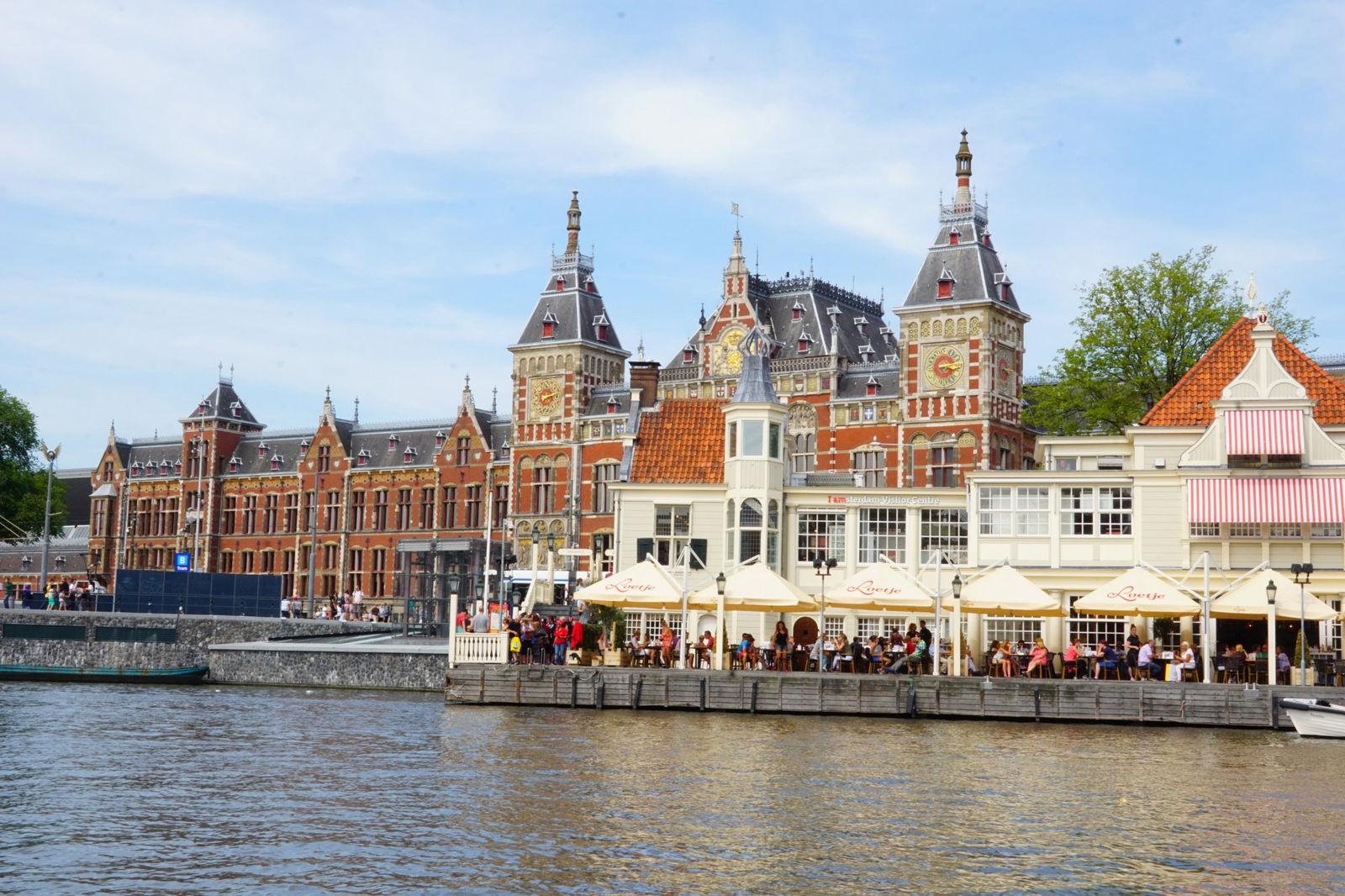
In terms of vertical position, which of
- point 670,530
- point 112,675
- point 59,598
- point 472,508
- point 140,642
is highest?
point 472,508

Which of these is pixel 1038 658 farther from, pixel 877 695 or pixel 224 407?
pixel 224 407

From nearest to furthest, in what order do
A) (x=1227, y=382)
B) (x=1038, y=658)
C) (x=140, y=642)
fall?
(x=1038, y=658)
(x=1227, y=382)
(x=140, y=642)

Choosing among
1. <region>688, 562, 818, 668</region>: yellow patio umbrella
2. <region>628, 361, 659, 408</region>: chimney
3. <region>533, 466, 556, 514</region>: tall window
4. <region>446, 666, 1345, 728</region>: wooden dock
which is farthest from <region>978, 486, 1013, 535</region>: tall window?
<region>533, 466, 556, 514</region>: tall window

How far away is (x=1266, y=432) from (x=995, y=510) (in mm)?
7745

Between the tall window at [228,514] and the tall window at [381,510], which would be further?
the tall window at [228,514]

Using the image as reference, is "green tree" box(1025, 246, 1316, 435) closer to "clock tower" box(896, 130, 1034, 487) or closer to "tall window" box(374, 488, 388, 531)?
"clock tower" box(896, 130, 1034, 487)

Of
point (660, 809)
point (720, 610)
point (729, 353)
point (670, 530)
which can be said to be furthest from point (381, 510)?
point (660, 809)

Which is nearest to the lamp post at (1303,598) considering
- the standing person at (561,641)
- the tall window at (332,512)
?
the standing person at (561,641)

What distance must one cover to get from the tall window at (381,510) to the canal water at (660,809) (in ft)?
195

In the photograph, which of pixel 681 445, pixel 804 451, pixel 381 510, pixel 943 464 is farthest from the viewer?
pixel 381 510

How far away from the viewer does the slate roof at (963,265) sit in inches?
2699

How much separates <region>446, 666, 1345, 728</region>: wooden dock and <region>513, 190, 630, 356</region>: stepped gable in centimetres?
4390

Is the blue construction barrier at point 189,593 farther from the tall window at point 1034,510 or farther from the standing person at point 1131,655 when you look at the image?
the standing person at point 1131,655

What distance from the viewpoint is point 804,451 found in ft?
240
